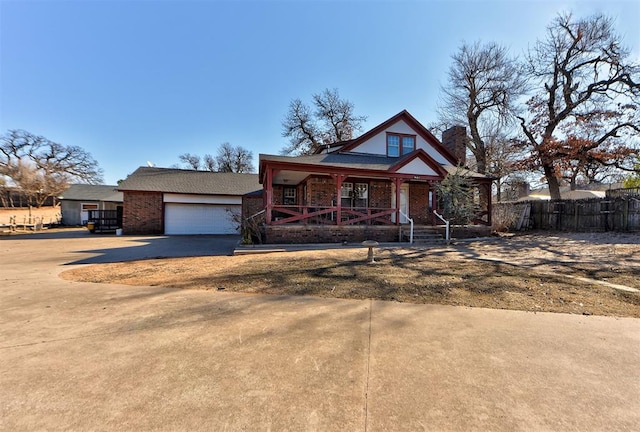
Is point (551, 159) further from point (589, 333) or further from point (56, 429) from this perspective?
point (56, 429)

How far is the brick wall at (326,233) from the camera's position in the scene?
11.6 m

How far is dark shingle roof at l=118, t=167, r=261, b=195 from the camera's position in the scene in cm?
1919

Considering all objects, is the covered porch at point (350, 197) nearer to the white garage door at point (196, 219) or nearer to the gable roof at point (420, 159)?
the gable roof at point (420, 159)

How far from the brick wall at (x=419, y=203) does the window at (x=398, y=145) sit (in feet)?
7.23

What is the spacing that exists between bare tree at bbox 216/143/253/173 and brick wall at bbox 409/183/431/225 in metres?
36.1

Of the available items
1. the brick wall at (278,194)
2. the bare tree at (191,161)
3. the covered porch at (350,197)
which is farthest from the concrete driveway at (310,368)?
the bare tree at (191,161)

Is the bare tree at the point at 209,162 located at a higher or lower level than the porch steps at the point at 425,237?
higher

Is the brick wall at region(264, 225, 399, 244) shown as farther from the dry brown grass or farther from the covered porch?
the dry brown grass

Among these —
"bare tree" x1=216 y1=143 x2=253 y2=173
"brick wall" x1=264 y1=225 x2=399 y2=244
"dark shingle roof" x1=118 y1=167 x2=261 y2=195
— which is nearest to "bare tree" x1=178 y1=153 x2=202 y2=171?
"bare tree" x1=216 y1=143 x2=253 y2=173

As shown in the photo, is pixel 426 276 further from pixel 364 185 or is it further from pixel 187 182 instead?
pixel 187 182

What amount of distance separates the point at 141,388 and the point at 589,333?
16.5ft

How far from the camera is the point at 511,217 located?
17.3 metres

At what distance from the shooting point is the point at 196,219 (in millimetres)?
19969

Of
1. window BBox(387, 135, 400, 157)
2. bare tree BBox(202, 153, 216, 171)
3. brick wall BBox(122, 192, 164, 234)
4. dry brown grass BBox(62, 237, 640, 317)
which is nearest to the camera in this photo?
dry brown grass BBox(62, 237, 640, 317)
